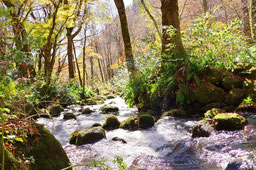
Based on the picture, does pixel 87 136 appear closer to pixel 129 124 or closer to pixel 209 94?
pixel 129 124

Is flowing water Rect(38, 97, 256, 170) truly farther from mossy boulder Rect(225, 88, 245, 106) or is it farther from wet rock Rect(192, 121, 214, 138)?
mossy boulder Rect(225, 88, 245, 106)

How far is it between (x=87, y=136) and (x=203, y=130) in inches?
89.5

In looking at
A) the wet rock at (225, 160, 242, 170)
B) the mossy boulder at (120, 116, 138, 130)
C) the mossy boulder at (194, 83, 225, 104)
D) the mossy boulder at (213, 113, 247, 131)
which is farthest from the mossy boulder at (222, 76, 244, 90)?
the wet rock at (225, 160, 242, 170)

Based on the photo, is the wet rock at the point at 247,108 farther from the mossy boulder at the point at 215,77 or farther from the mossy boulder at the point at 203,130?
the mossy boulder at the point at 203,130

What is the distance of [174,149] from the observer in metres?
3.30

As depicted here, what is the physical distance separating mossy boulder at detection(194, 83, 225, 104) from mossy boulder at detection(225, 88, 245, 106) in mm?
238

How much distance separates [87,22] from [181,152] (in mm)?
13521

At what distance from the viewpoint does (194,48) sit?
576 centimetres

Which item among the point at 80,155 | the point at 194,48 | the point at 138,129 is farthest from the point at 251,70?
the point at 80,155

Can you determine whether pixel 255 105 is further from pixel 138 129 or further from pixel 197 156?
pixel 138 129

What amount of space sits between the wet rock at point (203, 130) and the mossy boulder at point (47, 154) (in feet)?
7.70

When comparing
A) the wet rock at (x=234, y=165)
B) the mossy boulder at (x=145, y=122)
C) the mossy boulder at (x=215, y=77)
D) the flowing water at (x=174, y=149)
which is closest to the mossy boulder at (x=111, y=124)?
the flowing water at (x=174, y=149)

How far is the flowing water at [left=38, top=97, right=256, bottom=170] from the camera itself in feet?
8.39

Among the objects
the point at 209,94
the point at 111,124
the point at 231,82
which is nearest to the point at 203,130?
the point at 209,94
